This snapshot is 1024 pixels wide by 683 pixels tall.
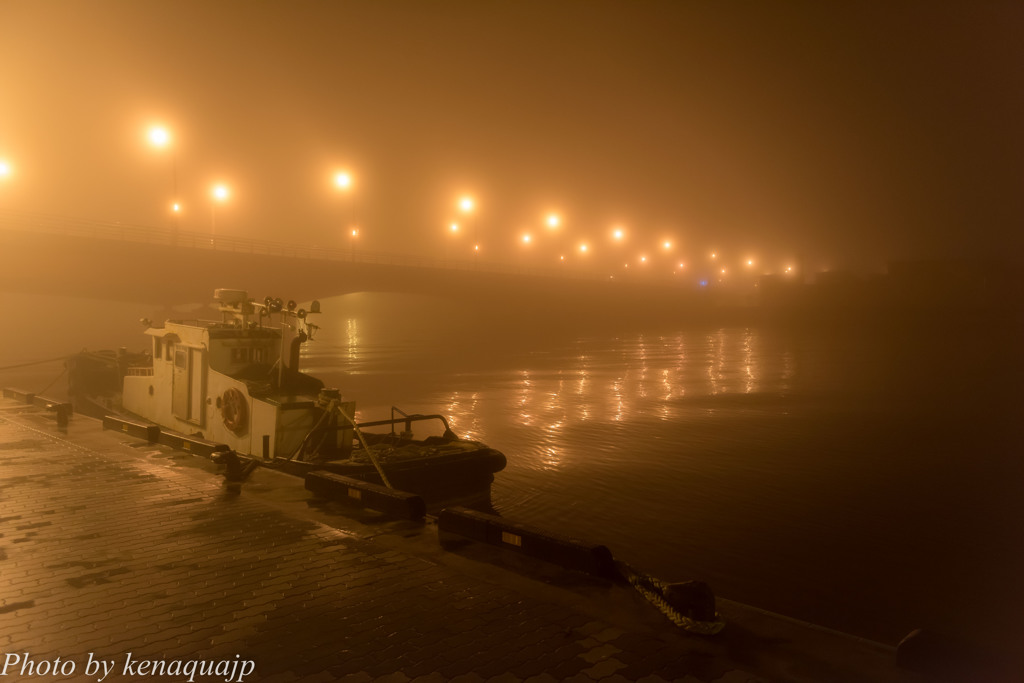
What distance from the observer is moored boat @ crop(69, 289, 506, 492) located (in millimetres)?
13672

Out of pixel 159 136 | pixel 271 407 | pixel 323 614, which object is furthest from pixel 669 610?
pixel 159 136

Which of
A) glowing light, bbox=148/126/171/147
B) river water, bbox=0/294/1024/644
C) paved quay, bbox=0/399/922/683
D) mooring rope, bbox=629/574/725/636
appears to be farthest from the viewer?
glowing light, bbox=148/126/171/147

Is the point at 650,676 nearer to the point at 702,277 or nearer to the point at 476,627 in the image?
the point at 476,627

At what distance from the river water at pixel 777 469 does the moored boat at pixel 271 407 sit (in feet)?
9.40

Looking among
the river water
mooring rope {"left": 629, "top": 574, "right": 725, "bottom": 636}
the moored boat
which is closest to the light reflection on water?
the river water

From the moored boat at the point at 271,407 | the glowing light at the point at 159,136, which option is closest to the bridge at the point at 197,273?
the glowing light at the point at 159,136

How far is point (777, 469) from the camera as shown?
66.1 ft

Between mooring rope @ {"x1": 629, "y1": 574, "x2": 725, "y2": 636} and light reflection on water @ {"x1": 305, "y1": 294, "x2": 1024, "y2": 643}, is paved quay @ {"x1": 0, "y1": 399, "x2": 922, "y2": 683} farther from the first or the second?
light reflection on water @ {"x1": 305, "y1": 294, "x2": 1024, "y2": 643}

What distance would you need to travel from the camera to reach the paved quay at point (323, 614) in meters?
5.69

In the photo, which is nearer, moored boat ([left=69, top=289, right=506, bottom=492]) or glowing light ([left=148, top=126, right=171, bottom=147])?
moored boat ([left=69, top=289, right=506, bottom=492])

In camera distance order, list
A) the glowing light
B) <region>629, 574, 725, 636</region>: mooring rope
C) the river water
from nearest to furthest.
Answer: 1. <region>629, 574, 725, 636</region>: mooring rope
2. the river water
3. the glowing light

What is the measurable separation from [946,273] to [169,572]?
433 ft

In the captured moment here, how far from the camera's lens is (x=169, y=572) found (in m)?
7.74

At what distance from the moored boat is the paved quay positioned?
11.8 feet
